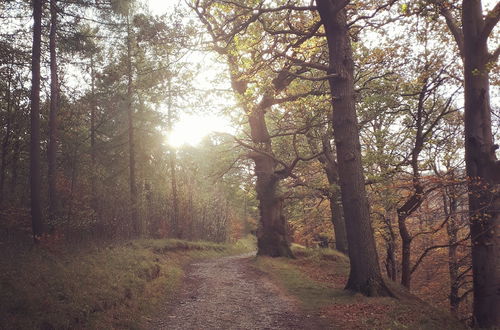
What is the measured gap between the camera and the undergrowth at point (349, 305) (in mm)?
6379

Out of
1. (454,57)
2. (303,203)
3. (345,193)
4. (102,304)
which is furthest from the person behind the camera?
(303,203)

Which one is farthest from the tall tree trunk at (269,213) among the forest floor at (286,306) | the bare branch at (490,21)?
the bare branch at (490,21)

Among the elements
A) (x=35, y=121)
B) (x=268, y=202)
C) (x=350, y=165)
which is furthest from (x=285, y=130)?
(x=35, y=121)

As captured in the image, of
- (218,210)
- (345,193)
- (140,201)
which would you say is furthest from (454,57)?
(218,210)

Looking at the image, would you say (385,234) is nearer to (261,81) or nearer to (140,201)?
(261,81)

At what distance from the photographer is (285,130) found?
1619 centimetres

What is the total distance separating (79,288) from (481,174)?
870 centimetres

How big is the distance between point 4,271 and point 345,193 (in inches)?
311

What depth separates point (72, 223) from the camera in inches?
529

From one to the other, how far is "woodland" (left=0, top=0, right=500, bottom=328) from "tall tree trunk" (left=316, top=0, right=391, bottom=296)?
4 centimetres

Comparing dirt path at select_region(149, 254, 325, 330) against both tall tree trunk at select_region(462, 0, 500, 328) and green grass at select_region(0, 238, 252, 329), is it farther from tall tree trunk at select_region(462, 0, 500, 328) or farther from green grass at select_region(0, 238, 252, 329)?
tall tree trunk at select_region(462, 0, 500, 328)

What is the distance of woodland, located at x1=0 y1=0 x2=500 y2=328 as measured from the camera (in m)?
7.70

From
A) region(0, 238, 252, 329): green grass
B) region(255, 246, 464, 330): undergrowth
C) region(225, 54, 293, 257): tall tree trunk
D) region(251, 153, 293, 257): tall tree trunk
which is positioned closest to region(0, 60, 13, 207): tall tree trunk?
region(0, 238, 252, 329): green grass

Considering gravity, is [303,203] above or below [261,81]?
below
